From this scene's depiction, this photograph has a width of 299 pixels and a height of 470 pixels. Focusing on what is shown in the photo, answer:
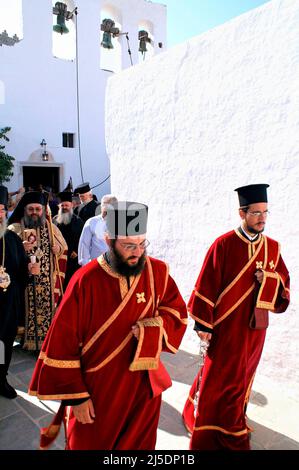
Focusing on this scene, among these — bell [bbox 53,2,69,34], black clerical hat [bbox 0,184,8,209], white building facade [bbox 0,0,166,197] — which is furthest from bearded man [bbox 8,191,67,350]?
bell [bbox 53,2,69,34]

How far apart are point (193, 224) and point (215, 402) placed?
2424 millimetres

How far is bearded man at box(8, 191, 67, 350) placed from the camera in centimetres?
467

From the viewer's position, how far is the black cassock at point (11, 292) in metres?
3.81

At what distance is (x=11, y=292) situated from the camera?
3.89 m

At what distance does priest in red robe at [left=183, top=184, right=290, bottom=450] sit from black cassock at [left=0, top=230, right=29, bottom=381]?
1.97 m

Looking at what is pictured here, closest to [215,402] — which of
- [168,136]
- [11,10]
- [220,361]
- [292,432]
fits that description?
[220,361]

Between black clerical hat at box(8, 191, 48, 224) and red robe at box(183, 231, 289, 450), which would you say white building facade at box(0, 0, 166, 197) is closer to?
black clerical hat at box(8, 191, 48, 224)

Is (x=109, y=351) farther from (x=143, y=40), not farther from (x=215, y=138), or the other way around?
(x=143, y=40)

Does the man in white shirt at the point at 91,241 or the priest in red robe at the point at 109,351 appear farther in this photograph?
the man in white shirt at the point at 91,241

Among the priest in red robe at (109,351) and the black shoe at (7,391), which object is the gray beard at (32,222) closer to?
the black shoe at (7,391)

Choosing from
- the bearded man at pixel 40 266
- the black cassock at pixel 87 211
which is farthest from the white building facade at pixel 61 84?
the bearded man at pixel 40 266

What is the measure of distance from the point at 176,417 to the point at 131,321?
176 cm

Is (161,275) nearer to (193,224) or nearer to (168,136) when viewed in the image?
(193,224)

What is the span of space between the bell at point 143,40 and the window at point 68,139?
549 cm
